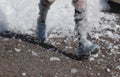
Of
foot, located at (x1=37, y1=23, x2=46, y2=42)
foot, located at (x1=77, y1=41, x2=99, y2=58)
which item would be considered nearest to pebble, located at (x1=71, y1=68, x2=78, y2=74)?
foot, located at (x1=77, y1=41, x2=99, y2=58)

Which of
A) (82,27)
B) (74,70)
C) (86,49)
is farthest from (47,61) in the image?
(82,27)

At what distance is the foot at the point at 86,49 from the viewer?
17.1ft

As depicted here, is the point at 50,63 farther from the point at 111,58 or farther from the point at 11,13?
the point at 11,13

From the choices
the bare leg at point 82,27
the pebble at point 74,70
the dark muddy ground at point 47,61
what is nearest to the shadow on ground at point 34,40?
the dark muddy ground at point 47,61

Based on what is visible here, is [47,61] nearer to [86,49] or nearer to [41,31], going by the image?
[86,49]

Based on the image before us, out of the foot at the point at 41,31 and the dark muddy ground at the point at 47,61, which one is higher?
the foot at the point at 41,31

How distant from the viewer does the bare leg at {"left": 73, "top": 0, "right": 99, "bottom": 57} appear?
520cm

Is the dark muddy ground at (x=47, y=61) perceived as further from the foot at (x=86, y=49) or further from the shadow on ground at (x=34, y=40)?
the foot at (x=86, y=49)

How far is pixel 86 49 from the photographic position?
5215 millimetres

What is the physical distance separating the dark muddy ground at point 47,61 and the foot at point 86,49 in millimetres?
109

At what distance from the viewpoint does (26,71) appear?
4.92 meters

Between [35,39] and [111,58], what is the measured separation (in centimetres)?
113

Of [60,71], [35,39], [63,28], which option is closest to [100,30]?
[63,28]

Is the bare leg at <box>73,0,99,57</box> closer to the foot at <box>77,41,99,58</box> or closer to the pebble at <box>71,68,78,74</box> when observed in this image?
the foot at <box>77,41,99,58</box>
